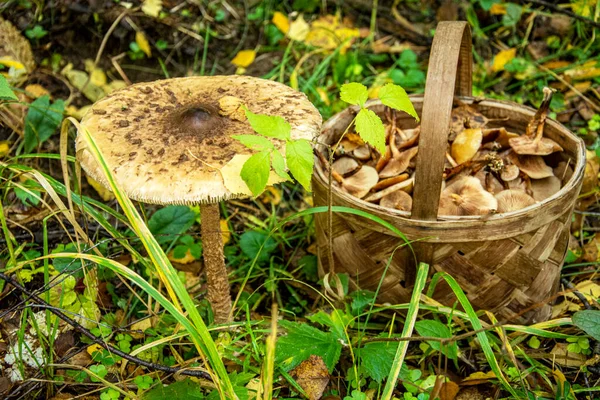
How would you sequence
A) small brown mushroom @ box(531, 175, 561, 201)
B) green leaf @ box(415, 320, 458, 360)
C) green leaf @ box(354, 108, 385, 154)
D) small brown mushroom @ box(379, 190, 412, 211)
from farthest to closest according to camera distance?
small brown mushroom @ box(531, 175, 561, 201)
small brown mushroom @ box(379, 190, 412, 211)
green leaf @ box(415, 320, 458, 360)
green leaf @ box(354, 108, 385, 154)

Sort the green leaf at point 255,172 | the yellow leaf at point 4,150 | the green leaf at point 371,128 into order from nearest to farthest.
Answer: the green leaf at point 255,172 → the green leaf at point 371,128 → the yellow leaf at point 4,150

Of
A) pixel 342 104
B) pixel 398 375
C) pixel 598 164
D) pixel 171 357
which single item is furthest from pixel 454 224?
pixel 342 104

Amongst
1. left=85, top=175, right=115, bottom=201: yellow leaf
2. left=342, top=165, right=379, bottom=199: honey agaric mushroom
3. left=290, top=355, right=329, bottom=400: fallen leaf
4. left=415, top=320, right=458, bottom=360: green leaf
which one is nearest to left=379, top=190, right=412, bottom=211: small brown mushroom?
left=342, top=165, right=379, bottom=199: honey agaric mushroom

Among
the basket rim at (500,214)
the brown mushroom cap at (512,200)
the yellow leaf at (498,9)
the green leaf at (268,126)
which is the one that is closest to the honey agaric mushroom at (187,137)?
the green leaf at (268,126)

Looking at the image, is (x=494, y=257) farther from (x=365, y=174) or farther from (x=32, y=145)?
(x=32, y=145)

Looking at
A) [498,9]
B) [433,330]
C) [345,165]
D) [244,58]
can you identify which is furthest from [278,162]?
[498,9]

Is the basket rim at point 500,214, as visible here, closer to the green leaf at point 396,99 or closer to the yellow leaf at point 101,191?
the green leaf at point 396,99

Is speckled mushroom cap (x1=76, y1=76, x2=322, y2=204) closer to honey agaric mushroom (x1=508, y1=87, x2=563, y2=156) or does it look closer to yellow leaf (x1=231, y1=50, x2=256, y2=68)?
honey agaric mushroom (x1=508, y1=87, x2=563, y2=156)
